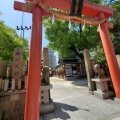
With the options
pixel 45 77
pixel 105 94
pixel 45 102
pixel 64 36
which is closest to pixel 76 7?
pixel 45 77

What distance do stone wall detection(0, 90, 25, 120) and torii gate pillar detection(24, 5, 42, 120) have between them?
4.04 feet

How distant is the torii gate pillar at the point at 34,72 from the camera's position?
9.32 ft

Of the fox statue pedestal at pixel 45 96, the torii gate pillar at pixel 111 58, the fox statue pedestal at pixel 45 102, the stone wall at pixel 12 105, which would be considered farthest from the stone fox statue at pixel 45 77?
the torii gate pillar at pixel 111 58

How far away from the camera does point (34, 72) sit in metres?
3.09

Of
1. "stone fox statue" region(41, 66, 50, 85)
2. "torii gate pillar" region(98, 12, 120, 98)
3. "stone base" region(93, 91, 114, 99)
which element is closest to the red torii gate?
"torii gate pillar" region(98, 12, 120, 98)

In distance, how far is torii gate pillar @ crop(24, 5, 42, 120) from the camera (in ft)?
9.32

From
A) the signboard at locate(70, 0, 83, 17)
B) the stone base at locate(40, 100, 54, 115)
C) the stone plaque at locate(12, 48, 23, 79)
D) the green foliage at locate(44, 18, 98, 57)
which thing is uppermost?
the green foliage at locate(44, 18, 98, 57)

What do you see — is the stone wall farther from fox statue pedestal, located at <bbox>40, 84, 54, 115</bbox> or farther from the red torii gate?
the red torii gate

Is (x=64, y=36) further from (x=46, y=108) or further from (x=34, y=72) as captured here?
(x=34, y=72)

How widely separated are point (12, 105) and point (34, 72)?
1771mm

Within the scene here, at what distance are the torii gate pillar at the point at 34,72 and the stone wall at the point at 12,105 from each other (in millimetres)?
1230

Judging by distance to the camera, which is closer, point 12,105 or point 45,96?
point 12,105

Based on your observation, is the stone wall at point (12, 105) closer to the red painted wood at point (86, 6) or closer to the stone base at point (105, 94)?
the red painted wood at point (86, 6)

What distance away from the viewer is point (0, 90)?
3760mm
